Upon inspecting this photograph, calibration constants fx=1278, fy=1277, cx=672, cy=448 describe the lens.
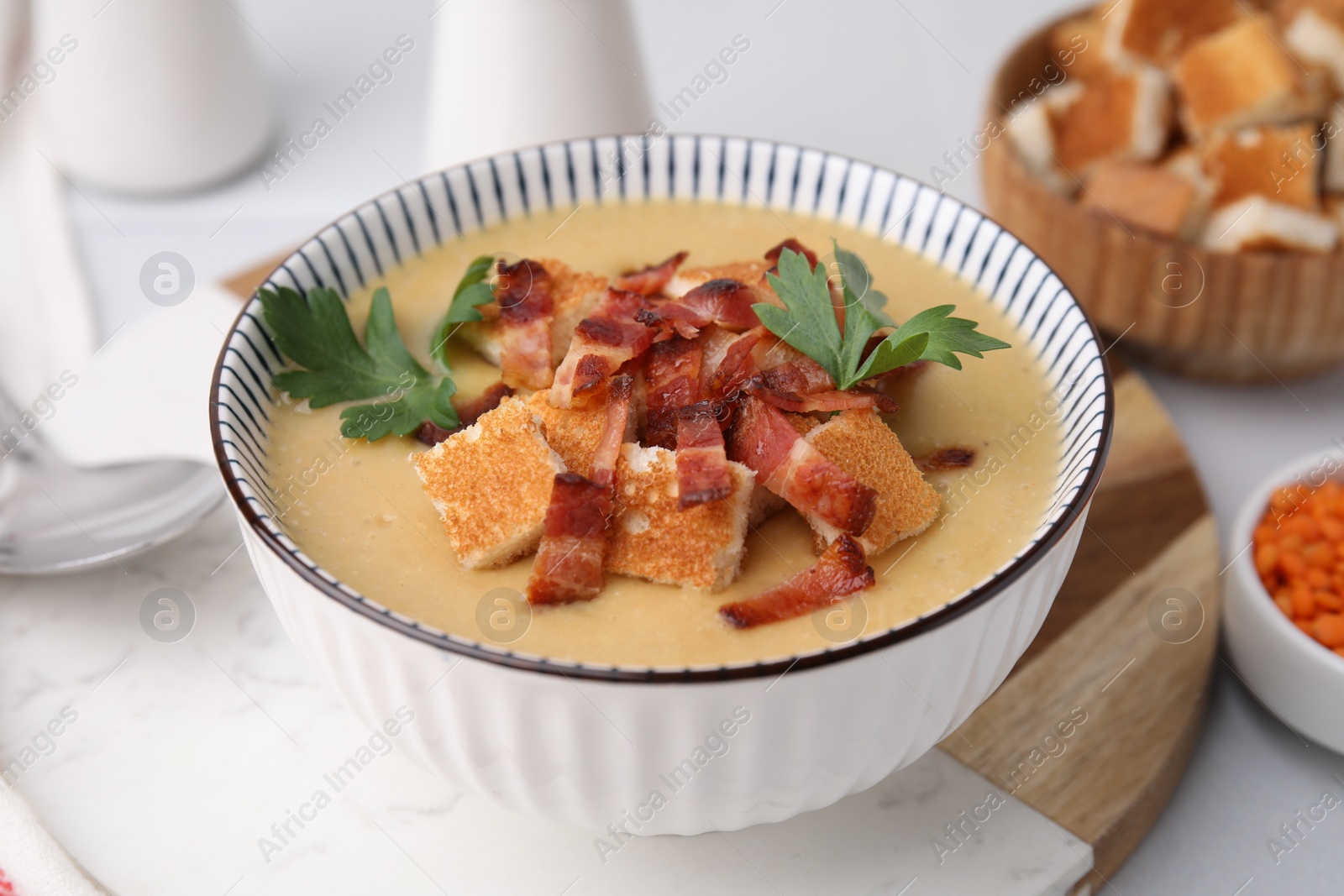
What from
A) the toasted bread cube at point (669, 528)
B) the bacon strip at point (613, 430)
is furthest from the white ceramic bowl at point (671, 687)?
the bacon strip at point (613, 430)

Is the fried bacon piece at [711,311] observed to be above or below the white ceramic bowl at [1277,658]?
above

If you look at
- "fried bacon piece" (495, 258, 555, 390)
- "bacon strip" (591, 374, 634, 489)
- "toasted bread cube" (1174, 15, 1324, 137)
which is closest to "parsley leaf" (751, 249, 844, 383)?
"bacon strip" (591, 374, 634, 489)

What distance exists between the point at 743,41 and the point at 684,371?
2.84 meters

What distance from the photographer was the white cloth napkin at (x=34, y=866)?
1845 mm

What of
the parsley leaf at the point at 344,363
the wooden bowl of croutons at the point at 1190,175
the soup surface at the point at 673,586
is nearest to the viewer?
the soup surface at the point at 673,586

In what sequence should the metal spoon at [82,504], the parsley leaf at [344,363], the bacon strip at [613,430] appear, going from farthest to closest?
the metal spoon at [82,504] < the parsley leaf at [344,363] < the bacon strip at [613,430]

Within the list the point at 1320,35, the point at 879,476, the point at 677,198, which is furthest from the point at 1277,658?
the point at 1320,35

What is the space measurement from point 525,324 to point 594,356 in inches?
8.8

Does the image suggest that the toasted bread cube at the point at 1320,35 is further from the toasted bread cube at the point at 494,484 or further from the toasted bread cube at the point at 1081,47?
the toasted bread cube at the point at 494,484

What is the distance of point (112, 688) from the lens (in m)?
2.19

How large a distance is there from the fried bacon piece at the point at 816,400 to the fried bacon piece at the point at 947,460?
0.37 feet

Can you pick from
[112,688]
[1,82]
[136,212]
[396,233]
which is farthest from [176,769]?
[136,212]

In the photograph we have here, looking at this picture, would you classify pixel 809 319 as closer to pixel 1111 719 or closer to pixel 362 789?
pixel 1111 719

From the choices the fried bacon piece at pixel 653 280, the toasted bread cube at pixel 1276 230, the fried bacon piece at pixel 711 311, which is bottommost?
the toasted bread cube at pixel 1276 230
